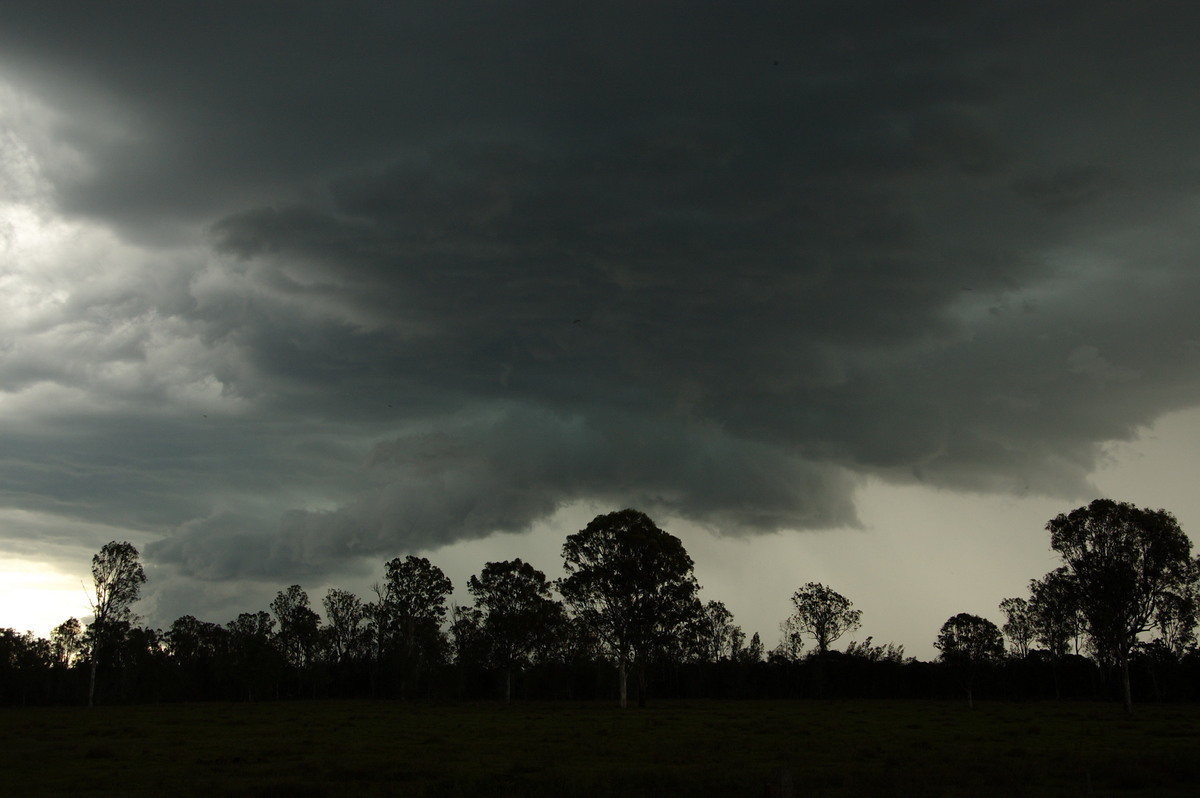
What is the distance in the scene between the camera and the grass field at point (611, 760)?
22609 mm

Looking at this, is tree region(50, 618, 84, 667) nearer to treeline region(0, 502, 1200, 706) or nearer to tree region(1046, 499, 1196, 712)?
treeline region(0, 502, 1200, 706)

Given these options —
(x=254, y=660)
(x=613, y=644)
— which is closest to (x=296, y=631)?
(x=254, y=660)

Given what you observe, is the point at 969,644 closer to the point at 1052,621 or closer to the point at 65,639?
the point at 1052,621

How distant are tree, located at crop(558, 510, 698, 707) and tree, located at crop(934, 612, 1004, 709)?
5596 centimetres

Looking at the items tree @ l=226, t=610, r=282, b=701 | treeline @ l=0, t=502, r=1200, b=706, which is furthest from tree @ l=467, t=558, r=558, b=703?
tree @ l=226, t=610, r=282, b=701

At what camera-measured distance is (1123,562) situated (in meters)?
71.2

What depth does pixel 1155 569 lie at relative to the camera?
231 ft

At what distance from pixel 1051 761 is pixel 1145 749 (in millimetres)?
7404

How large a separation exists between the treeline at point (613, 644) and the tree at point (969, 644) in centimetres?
30

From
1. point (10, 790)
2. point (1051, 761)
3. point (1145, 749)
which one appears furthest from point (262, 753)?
point (1145, 749)

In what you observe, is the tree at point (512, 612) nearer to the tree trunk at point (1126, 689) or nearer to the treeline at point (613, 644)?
the treeline at point (613, 644)

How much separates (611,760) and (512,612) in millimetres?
77399

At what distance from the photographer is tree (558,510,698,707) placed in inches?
3174

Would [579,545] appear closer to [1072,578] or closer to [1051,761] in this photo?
[1072,578]
